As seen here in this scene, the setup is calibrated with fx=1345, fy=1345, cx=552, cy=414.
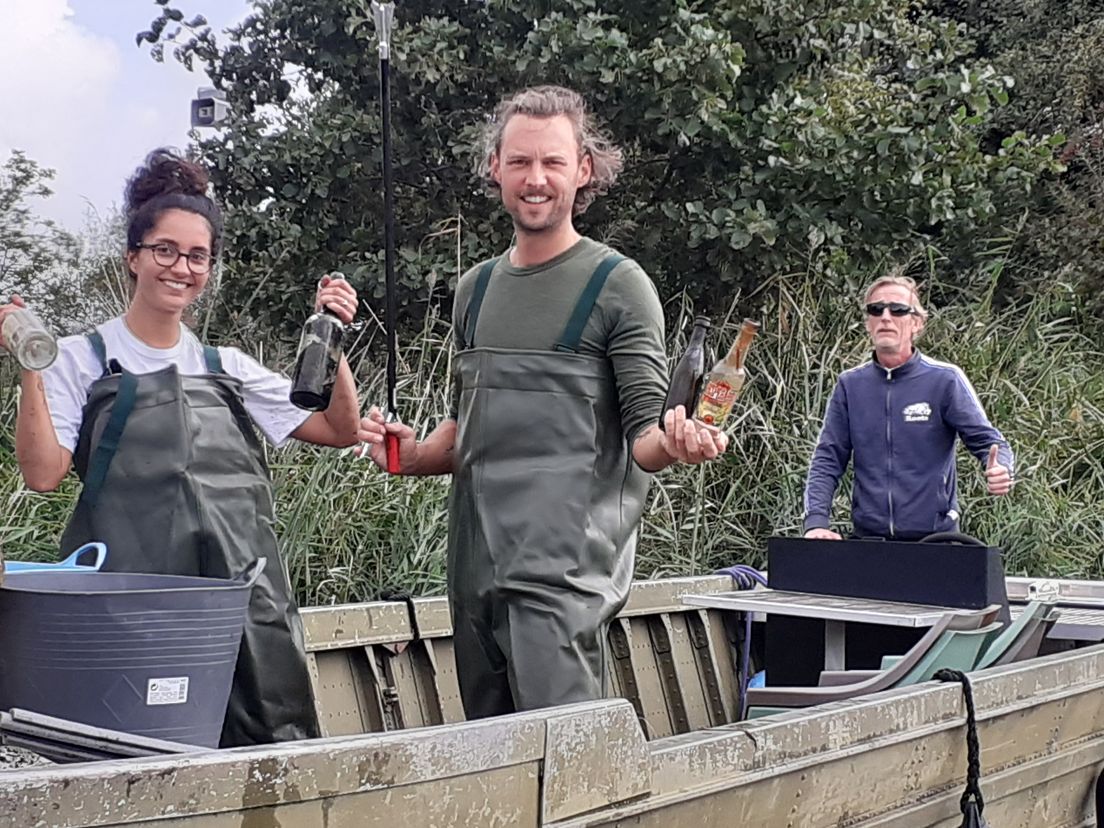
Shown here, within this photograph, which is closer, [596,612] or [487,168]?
[596,612]

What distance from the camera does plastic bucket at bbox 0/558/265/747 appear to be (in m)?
2.32

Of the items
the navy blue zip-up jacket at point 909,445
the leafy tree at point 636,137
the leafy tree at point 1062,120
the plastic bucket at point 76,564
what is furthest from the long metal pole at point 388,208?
the leafy tree at point 1062,120

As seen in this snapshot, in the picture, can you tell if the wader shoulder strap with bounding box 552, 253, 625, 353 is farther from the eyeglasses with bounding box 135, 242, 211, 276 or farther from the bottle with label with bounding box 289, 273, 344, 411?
the eyeglasses with bounding box 135, 242, 211, 276

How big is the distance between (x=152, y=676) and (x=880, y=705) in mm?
1670

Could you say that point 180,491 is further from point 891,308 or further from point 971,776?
point 891,308

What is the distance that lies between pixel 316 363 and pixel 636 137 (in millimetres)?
5920

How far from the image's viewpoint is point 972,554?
13.8 feet

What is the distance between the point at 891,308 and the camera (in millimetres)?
5125

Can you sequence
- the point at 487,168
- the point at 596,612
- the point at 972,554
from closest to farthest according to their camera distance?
the point at 596,612, the point at 487,168, the point at 972,554

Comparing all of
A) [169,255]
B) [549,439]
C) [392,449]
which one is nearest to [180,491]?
[169,255]

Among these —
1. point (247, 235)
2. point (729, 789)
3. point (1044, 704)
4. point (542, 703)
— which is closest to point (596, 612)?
point (542, 703)

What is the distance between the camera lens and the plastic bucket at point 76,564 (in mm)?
2584

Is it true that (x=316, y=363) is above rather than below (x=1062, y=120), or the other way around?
below

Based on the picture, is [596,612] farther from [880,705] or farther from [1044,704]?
[1044,704]
